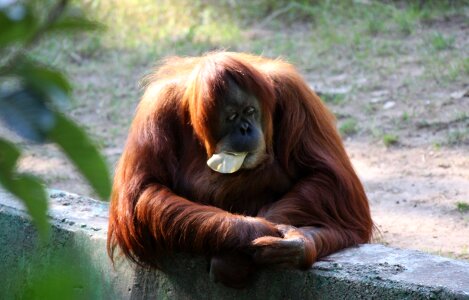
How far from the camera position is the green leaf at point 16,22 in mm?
826

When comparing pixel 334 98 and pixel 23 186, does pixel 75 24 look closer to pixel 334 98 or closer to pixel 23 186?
pixel 23 186

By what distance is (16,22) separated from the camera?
0.83 m

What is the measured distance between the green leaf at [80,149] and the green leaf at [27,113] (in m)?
0.01

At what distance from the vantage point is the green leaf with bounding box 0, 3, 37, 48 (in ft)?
2.71

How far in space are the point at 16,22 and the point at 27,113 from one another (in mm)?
89

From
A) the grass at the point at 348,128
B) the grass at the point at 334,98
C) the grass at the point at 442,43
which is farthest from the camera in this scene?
the grass at the point at 442,43

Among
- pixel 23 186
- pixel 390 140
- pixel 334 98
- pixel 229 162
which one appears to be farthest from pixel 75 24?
pixel 334 98

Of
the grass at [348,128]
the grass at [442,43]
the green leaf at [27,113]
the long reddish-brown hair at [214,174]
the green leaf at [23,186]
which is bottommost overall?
the grass at [348,128]

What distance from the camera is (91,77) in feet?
25.5

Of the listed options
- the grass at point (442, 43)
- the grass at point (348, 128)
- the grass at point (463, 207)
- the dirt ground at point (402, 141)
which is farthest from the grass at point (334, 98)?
the grass at point (463, 207)

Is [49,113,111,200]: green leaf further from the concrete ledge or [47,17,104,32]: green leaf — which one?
the concrete ledge

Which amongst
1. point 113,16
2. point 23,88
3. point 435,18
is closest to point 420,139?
point 435,18

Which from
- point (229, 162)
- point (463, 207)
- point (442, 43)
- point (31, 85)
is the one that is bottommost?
point (463, 207)

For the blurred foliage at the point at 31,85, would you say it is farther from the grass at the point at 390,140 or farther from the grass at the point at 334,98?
the grass at the point at 334,98
